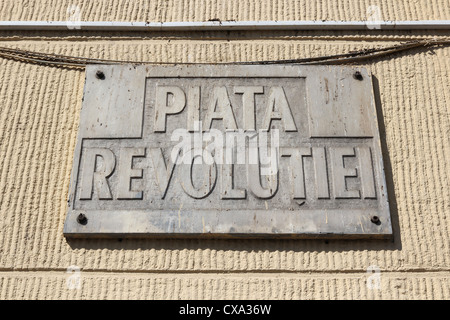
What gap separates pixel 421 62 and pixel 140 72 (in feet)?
6.22

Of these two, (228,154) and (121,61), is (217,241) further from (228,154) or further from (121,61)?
(121,61)

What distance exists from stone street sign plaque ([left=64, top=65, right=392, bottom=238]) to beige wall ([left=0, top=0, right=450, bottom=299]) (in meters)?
0.11

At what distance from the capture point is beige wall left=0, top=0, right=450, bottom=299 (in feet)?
8.25

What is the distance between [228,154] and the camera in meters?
2.73

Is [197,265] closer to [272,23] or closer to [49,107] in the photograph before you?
[49,107]

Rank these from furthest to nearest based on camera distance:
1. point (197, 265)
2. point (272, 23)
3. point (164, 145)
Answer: point (272, 23)
point (164, 145)
point (197, 265)

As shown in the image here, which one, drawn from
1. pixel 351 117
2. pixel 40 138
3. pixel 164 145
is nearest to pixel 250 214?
pixel 164 145

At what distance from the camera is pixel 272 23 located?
127 inches

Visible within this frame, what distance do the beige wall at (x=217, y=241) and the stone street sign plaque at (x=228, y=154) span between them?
0.37 feet

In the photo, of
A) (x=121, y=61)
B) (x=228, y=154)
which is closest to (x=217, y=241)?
(x=228, y=154)

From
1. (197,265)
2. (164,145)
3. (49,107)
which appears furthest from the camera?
(49,107)

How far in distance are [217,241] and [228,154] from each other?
1.70 ft

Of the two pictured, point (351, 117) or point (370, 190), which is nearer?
point (370, 190)

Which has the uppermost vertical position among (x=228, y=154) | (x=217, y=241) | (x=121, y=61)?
(x=121, y=61)
